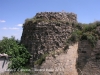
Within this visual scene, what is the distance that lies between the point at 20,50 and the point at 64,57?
3596 millimetres

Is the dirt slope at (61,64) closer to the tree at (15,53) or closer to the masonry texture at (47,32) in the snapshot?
the masonry texture at (47,32)

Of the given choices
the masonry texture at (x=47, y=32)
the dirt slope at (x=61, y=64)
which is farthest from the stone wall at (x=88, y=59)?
the masonry texture at (x=47, y=32)

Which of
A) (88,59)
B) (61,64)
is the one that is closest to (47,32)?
(61,64)

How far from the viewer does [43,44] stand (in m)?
16.4

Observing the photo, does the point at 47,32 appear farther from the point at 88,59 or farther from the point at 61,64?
the point at 88,59

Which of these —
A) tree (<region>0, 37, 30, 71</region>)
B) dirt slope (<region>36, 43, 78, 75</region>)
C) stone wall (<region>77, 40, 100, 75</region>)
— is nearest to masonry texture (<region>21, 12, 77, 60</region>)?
tree (<region>0, 37, 30, 71</region>)

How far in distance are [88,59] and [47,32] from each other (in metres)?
3.65

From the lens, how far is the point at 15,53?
1684 cm

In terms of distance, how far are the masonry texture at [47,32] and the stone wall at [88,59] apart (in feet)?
4.95

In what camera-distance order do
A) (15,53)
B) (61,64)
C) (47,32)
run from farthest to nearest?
(15,53), (47,32), (61,64)

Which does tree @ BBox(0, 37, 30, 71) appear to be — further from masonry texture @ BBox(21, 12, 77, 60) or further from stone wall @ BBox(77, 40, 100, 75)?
stone wall @ BBox(77, 40, 100, 75)

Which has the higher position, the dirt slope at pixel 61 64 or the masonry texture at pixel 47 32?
the masonry texture at pixel 47 32

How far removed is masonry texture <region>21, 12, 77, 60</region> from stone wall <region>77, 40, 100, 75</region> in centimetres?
151

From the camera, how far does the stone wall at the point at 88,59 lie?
48.6ft
